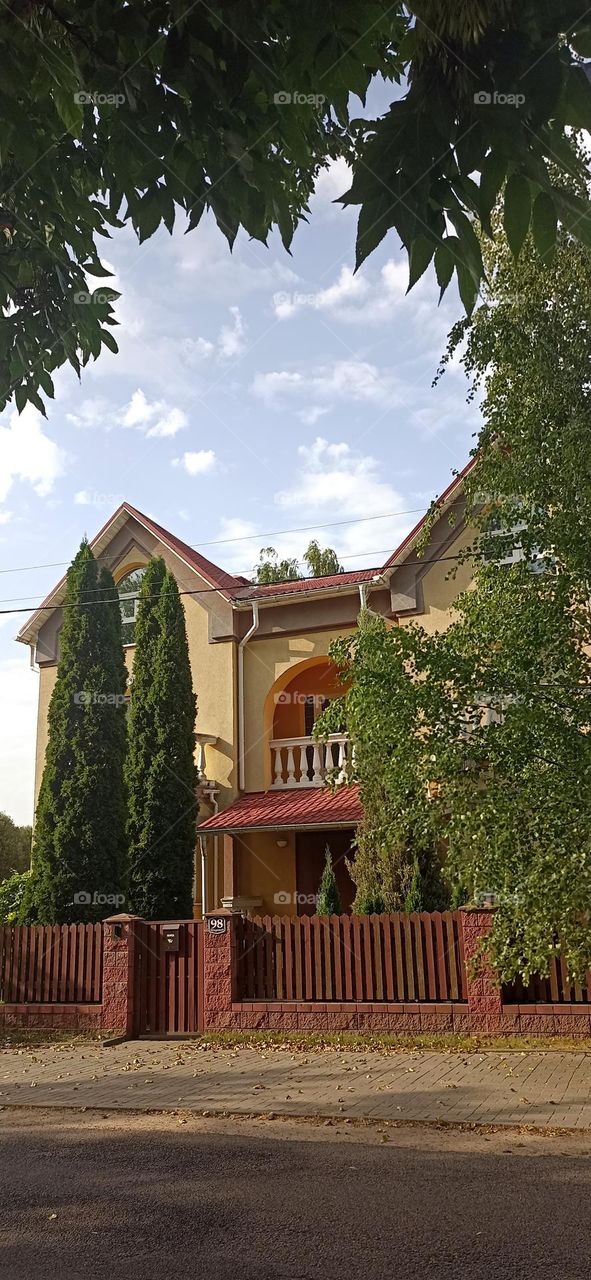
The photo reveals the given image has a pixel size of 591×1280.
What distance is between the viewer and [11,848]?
3947cm

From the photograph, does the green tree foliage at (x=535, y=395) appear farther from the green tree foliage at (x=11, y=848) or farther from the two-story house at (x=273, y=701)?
the green tree foliage at (x=11, y=848)

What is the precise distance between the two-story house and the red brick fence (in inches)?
177

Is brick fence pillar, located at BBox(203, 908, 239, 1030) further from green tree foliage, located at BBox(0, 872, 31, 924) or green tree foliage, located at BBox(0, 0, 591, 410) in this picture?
green tree foliage, located at BBox(0, 0, 591, 410)

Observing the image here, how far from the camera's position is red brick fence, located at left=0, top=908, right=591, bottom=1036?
11516 mm

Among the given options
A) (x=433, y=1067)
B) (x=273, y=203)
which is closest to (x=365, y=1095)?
(x=433, y=1067)

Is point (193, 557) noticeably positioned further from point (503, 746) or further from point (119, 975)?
point (503, 746)

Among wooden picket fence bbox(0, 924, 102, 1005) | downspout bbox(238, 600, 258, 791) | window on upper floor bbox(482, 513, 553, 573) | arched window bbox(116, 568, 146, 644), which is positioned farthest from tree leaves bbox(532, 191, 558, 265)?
arched window bbox(116, 568, 146, 644)

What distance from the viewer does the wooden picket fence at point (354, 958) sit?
39.3ft

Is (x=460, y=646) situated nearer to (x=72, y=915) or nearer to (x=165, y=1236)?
(x=165, y=1236)

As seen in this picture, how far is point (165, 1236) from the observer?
16.0 feet

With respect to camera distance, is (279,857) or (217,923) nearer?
(217,923)

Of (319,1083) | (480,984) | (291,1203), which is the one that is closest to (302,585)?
(480,984)

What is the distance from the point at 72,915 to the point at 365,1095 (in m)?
7.90

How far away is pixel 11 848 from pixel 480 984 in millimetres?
31559
